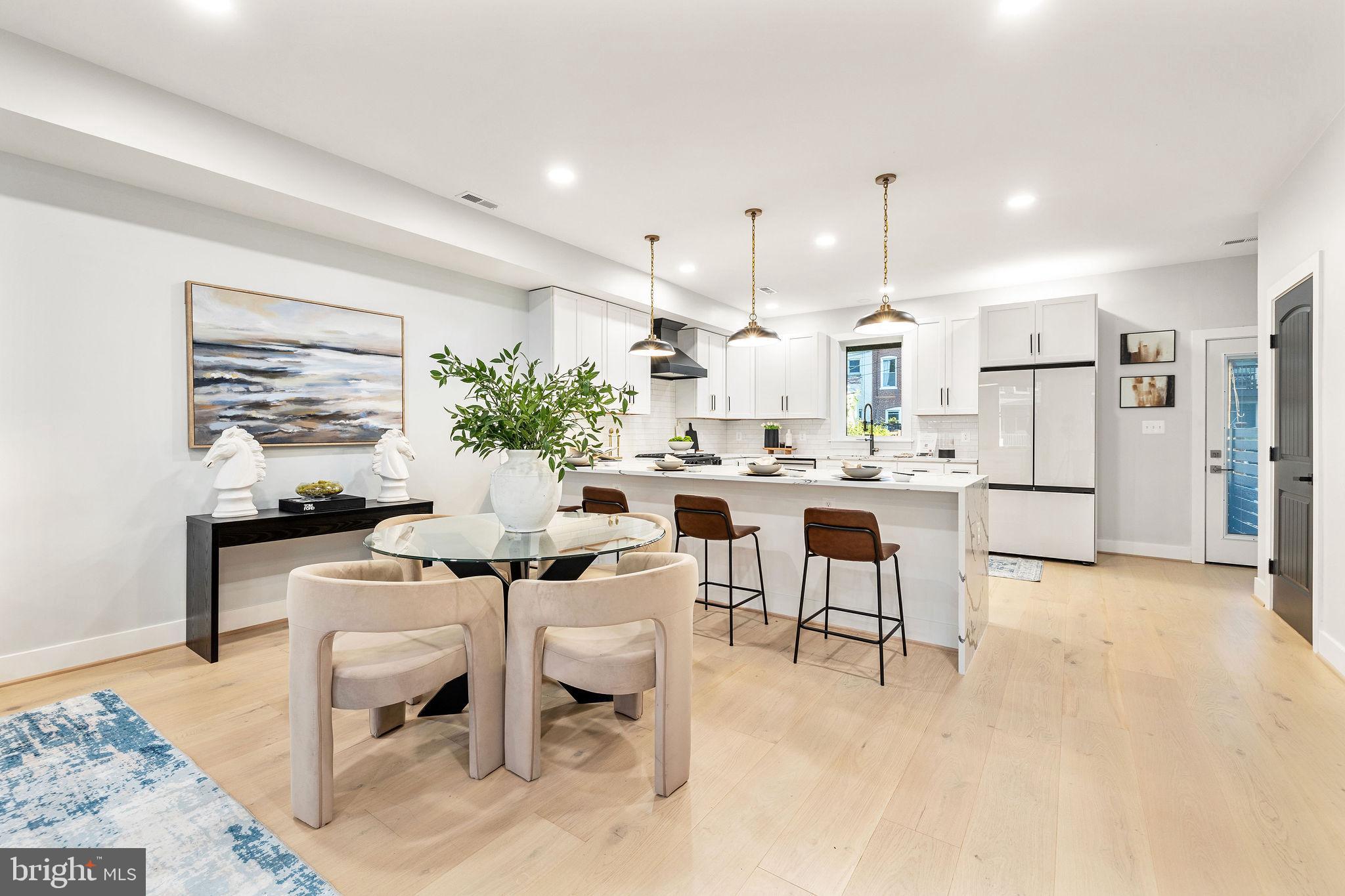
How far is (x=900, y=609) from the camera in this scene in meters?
2.96

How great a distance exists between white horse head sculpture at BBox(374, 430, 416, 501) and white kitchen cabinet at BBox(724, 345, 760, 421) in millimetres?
4219

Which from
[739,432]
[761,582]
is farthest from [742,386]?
[761,582]

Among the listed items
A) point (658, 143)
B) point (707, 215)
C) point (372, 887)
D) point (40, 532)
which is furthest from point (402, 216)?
point (372, 887)

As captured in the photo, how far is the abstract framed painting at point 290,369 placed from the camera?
3.29 metres

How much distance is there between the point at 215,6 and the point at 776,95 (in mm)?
2228

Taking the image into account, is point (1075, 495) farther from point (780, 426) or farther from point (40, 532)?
point (40, 532)

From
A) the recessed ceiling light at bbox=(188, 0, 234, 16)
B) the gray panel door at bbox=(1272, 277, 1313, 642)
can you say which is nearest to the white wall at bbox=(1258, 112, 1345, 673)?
the gray panel door at bbox=(1272, 277, 1313, 642)

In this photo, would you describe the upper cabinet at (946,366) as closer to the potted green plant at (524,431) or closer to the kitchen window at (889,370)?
the kitchen window at (889,370)

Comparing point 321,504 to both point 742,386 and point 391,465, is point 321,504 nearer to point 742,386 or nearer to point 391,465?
point 391,465

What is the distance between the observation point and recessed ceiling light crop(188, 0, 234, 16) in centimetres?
216

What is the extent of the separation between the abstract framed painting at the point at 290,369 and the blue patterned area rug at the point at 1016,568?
A: 4.91 metres

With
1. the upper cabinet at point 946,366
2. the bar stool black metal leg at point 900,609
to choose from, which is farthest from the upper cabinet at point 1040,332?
the bar stool black metal leg at point 900,609

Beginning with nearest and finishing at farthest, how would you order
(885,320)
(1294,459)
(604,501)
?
(1294,459)
(885,320)
(604,501)

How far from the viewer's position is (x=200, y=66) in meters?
2.53
